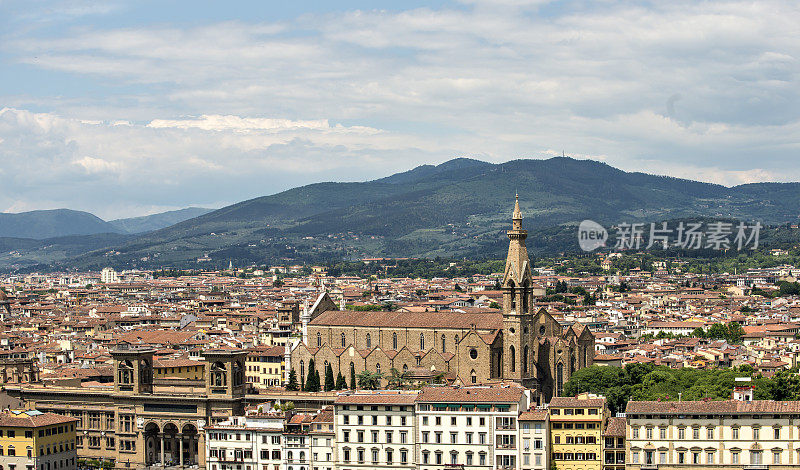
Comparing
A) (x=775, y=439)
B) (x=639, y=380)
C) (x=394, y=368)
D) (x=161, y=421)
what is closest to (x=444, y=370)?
(x=394, y=368)

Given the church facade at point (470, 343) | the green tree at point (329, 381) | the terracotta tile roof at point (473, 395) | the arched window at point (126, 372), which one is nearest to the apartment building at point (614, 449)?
the terracotta tile roof at point (473, 395)

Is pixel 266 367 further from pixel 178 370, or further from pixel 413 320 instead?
pixel 178 370

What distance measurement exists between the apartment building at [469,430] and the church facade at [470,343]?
16.3 m

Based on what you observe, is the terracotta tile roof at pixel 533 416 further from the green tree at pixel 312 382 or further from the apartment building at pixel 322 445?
the green tree at pixel 312 382

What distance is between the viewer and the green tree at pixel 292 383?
7559 centimetres

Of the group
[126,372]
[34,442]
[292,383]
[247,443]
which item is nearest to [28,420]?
[34,442]

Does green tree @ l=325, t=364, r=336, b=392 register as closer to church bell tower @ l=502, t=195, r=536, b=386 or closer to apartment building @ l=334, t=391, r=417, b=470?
church bell tower @ l=502, t=195, r=536, b=386

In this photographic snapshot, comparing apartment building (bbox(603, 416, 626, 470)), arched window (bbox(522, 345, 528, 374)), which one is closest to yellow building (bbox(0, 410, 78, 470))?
arched window (bbox(522, 345, 528, 374))

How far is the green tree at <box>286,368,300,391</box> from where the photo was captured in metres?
75.6

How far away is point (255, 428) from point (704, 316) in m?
84.8

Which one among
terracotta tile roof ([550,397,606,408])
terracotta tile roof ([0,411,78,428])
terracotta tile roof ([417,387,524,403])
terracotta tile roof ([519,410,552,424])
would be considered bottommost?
terracotta tile roof ([0,411,78,428])

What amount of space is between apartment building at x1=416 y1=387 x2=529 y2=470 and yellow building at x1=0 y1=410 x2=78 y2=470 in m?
18.6

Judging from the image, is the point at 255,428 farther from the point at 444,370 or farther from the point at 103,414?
the point at 444,370

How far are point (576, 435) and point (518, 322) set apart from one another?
1920 centimetres
